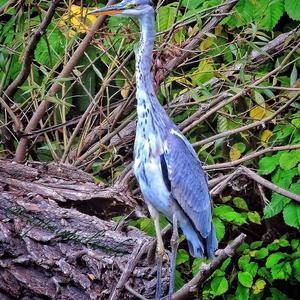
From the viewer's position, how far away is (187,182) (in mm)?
2451

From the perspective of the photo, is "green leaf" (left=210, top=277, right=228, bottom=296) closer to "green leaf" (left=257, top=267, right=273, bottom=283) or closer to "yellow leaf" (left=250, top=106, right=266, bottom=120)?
"green leaf" (left=257, top=267, right=273, bottom=283)

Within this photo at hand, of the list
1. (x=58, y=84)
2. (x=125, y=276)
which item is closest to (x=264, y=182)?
(x=125, y=276)

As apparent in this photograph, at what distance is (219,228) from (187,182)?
0.80 m

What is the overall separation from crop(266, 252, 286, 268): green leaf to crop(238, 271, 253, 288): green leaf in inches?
3.6

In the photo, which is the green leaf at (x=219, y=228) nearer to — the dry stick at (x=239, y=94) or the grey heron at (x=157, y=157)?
the dry stick at (x=239, y=94)

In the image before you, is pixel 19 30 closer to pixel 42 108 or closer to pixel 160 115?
pixel 42 108

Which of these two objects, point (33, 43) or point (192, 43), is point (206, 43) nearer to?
point (192, 43)

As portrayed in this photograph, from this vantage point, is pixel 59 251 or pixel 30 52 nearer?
pixel 59 251

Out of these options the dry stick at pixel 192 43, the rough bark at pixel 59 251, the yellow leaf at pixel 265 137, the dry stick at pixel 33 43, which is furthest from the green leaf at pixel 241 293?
the dry stick at pixel 33 43

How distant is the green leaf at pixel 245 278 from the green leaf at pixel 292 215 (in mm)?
315

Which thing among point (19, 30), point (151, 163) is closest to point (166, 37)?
point (19, 30)

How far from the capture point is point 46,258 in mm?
2420

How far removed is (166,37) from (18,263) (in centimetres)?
110

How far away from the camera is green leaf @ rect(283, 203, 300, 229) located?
3.17 m
